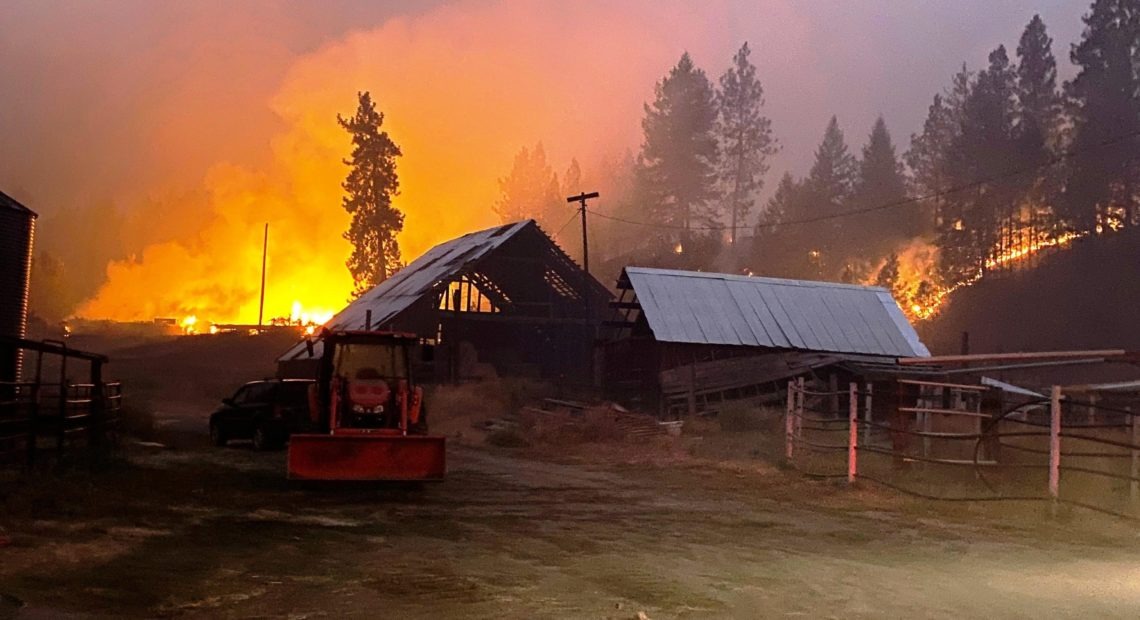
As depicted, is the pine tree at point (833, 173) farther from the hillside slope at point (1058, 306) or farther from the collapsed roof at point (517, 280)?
the collapsed roof at point (517, 280)

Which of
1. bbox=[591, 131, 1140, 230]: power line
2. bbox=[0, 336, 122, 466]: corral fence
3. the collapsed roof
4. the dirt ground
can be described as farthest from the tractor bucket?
bbox=[591, 131, 1140, 230]: power line

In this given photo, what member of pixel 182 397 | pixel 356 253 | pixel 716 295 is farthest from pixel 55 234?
pixel 716 295

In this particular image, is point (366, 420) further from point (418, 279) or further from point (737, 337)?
point (418, 279)

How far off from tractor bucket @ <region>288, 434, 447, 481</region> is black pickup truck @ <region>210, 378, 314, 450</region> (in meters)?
6.97

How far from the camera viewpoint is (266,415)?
71.1ft

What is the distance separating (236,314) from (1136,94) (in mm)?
69618

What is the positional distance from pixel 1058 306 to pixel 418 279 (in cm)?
3978

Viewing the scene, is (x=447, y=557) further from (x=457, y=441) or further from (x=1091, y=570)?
(x=457, y=441)

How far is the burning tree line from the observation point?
62344 millimetres

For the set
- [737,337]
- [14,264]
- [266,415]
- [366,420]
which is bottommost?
[266,415]

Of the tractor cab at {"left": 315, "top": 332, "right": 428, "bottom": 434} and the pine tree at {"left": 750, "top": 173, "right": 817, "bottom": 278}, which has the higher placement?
the pine tree at {"left": 750, "top": 173, "right": 817, "bottom": 278}

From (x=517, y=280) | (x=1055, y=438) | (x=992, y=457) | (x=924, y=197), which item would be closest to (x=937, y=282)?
(x=924, y=197)

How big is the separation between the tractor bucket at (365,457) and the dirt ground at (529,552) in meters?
0.41

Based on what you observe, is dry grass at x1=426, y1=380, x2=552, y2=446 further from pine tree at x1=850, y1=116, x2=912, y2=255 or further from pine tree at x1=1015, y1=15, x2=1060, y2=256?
pine tree at x1=850, y1=116, x2=912, y2=255
